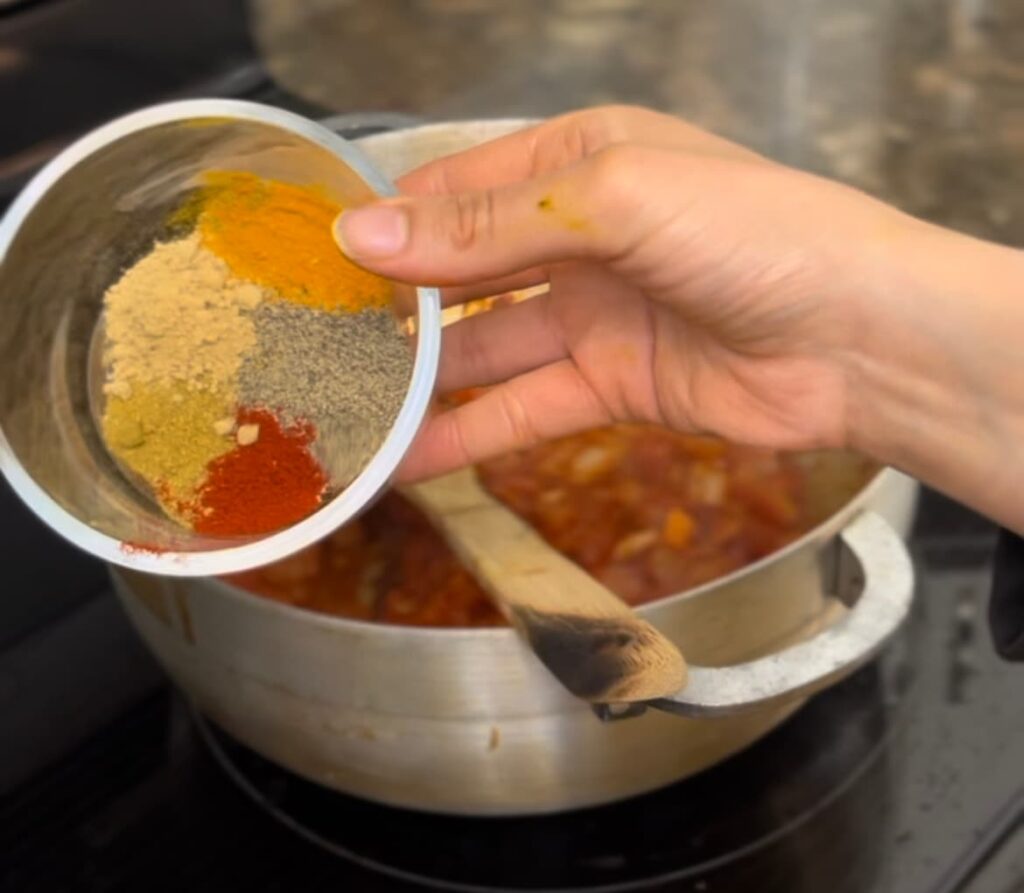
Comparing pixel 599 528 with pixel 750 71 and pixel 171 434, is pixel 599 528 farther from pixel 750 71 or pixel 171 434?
pixel 750 71

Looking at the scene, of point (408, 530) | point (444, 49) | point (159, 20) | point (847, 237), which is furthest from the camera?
point (444, 49)

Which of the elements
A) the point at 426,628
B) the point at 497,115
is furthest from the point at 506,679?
the point at 497,115

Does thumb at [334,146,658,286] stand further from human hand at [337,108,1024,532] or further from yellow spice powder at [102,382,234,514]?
yellow spice powder at [102,382,234,514]

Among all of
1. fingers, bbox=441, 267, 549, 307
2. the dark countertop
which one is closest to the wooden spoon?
fingers, bbox=441, 267, 549, 307

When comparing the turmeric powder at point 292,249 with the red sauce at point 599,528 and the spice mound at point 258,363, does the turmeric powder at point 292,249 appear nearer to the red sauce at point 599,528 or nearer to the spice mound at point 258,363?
the spice mound at point 258,363

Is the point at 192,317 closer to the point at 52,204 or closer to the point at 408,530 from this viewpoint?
the point at 52,204

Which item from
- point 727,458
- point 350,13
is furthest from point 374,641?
point 350,13
